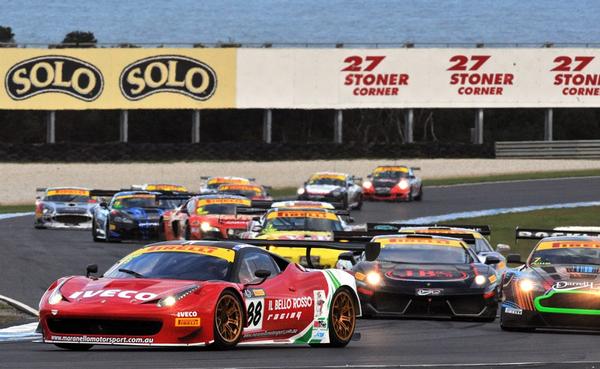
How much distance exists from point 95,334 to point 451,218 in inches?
1151

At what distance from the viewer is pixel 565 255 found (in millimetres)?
16906

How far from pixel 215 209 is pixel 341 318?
15.3m

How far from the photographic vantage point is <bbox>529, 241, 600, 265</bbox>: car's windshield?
55.0ft

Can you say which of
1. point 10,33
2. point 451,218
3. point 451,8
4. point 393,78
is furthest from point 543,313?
point 10,33

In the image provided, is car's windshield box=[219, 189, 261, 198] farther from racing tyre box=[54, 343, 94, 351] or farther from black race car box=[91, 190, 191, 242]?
racing tyre box=[54, 343, 94, 351]

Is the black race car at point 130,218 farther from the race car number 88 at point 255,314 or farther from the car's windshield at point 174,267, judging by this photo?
the race car number 88 at point 255,314

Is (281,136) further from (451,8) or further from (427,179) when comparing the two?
(427,179)

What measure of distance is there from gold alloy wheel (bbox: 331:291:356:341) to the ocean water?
5200cm

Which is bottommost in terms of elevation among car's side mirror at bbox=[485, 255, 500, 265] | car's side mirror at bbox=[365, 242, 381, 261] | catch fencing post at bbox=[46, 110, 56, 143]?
car's side mirror at bbox=[485, 255, 500, 265]

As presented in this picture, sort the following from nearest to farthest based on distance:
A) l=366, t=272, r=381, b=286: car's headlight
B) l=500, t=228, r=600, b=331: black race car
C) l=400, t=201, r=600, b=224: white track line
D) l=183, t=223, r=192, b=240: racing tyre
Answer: l=500, t=228, r=600, b=331: black race car < l=366, t=272, r=381, b=286: car's headlight < l=183, t=223, r=192, b=240: racing tyre < l=400, t=201, r=600, b=224: white track line

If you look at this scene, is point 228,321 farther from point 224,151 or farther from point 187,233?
point 224,151

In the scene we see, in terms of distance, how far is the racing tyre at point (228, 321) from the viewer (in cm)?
1144

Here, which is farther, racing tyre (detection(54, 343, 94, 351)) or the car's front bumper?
the car's front bumper

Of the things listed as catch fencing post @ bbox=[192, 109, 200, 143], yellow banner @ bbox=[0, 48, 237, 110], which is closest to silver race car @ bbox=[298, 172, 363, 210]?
yellow banner @ bbox=[0, 48, 237, 110]
